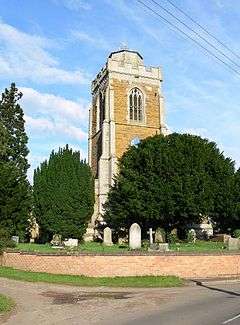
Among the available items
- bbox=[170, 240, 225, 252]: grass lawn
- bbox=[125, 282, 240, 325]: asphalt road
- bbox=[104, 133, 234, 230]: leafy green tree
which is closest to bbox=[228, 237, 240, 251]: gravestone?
bbox=[170, 240, 225, 252]: grass lawn

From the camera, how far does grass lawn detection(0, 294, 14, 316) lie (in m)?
12.7

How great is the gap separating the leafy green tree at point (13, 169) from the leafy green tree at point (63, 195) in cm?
155

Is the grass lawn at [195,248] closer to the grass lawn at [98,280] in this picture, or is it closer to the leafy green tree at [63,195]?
the grass lawn at [98,280]

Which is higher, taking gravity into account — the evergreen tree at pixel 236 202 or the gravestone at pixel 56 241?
the evergreen tree at pixel 236 202

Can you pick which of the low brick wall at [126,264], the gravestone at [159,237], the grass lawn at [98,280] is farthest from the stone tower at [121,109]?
the grass lawn at [98,280]

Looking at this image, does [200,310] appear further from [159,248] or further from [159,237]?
[159,237]

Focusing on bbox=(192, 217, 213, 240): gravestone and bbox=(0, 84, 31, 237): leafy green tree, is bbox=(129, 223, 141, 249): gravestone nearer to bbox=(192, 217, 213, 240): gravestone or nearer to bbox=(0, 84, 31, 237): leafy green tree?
bbox=(0, 84, 31, 237): leafy green tree

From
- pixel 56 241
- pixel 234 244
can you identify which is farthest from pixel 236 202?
pixel 56 241

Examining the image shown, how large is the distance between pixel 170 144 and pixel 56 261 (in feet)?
88.4

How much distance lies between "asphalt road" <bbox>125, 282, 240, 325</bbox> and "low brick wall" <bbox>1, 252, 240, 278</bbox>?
16.5 ft

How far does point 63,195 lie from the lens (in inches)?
1710

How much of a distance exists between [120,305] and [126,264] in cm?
820

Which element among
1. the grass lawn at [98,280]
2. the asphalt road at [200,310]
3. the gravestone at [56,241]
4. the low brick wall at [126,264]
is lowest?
the asphalt road at [200,310]

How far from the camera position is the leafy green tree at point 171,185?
140ft
